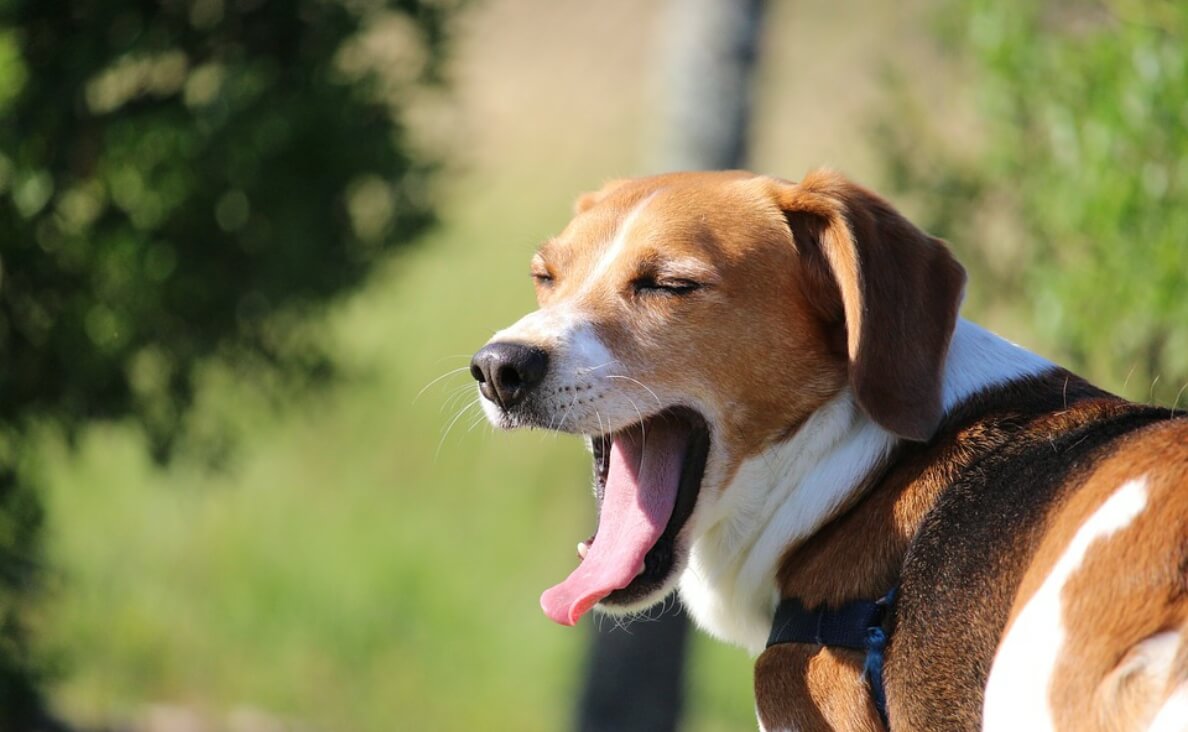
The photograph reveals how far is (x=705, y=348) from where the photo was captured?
3561mm

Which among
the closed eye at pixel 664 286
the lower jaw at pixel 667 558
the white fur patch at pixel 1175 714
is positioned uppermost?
the closed eye at pixel 664 286

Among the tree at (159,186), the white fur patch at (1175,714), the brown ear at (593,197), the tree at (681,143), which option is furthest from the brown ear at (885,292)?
the tree at (681,143)

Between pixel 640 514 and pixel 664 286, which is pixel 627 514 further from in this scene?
pixel 664 286

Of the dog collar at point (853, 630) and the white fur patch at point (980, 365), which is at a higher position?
the white fur patch at point (980, 365)

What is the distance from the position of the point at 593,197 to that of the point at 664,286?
0.63 metres

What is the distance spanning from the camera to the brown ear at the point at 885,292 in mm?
3336

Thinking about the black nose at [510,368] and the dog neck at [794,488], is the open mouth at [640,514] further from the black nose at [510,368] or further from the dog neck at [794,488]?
the black nose at [510,368]

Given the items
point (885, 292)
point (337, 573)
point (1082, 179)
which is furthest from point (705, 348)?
point (337, 573)

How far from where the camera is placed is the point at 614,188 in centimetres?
414

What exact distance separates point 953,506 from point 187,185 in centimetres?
402

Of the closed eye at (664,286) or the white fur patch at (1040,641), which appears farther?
the closed eye at (664,286)

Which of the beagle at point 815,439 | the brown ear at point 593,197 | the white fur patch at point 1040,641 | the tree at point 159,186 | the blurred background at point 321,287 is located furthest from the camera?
the tree at point 159,186

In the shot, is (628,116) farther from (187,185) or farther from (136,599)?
(187,185)

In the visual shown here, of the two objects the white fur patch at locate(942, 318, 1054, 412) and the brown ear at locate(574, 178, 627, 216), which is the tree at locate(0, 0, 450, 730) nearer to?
the brown ear at locate(574, 178, 627, 216)
